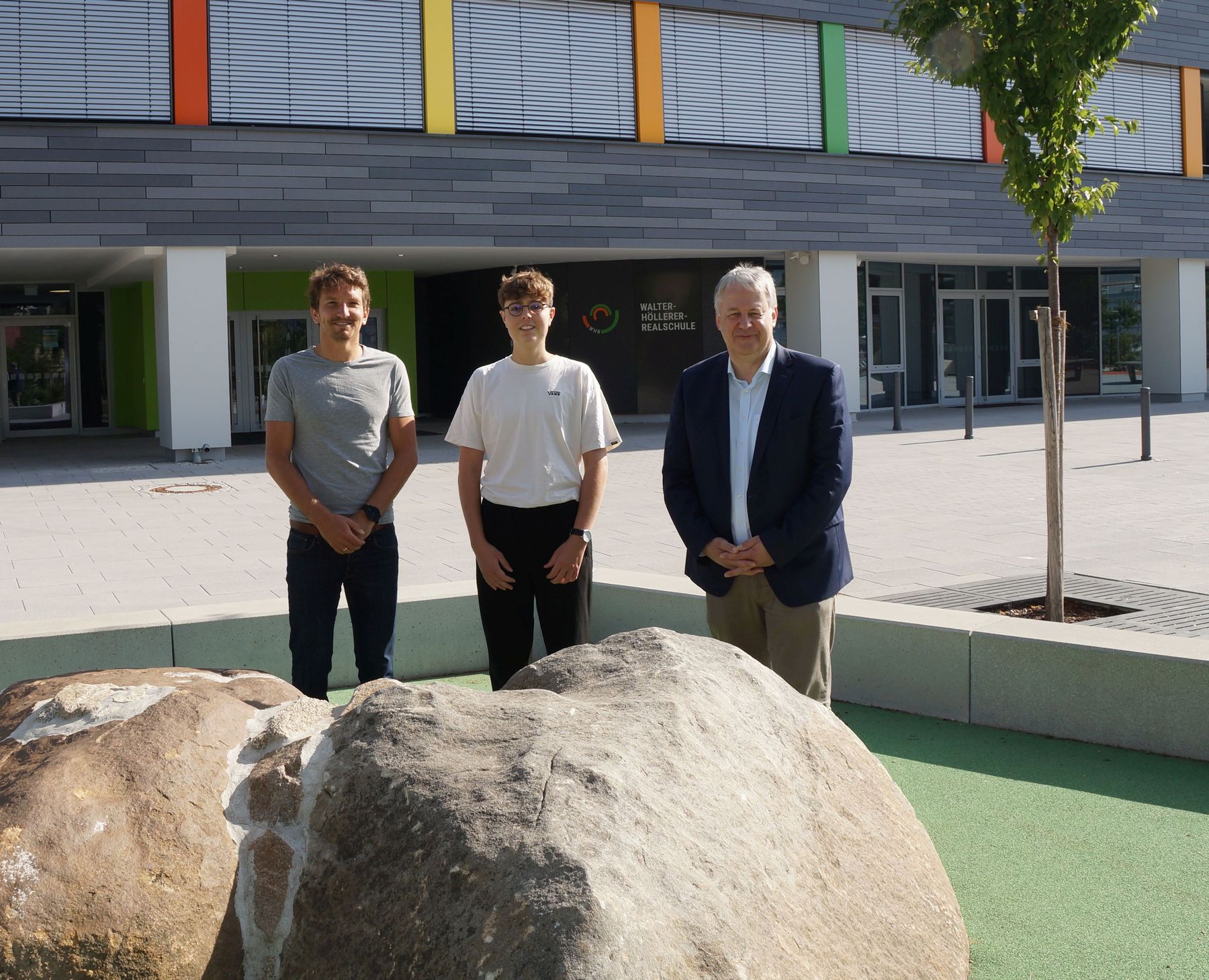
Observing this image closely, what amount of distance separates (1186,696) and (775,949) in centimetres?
318

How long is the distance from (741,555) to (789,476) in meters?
0.29

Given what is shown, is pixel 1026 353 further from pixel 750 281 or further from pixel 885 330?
pixel 750 281

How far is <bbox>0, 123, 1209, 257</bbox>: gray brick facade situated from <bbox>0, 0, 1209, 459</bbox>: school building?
0.04 meters

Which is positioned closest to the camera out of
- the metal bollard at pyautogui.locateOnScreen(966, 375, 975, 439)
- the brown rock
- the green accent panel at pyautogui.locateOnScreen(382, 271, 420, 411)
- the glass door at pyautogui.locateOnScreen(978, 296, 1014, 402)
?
the brown rock

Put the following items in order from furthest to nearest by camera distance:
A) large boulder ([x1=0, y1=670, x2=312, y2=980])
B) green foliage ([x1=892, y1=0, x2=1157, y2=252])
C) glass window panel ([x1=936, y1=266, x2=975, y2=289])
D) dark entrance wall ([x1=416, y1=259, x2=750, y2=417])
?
glass window panel ([x1=936, y1=266, x2=975, y2=289])
dark entrance wall ([x1=416, y1=259, x2=750, y2=417])
green foliage ([x1=892, y1=0, x2=1157, y2=252])
large boulder ([x1=0, y1=670, x2=312, y2=980])

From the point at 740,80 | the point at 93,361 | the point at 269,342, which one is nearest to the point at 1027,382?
the point at 740,80

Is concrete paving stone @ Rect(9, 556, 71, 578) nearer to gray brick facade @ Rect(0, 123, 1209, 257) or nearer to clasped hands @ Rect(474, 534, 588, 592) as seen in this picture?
clasped hands @ Rect(474, 534, 588, 592)

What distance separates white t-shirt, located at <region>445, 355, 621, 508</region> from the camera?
4.63 metres

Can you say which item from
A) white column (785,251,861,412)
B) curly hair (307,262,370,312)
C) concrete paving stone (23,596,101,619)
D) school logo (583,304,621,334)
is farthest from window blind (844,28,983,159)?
curly hair (307,262,370,312)

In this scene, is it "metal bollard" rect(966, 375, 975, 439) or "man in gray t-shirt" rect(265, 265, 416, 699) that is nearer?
"man in gray t-shirt" rect(265, 265, 416, 699)

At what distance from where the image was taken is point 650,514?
11953mm

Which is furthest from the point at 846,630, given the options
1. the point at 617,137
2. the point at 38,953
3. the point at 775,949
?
the point at 617,137

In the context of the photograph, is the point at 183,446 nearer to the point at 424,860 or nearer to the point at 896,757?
the point at 896,757

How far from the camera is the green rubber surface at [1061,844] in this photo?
3426mm
